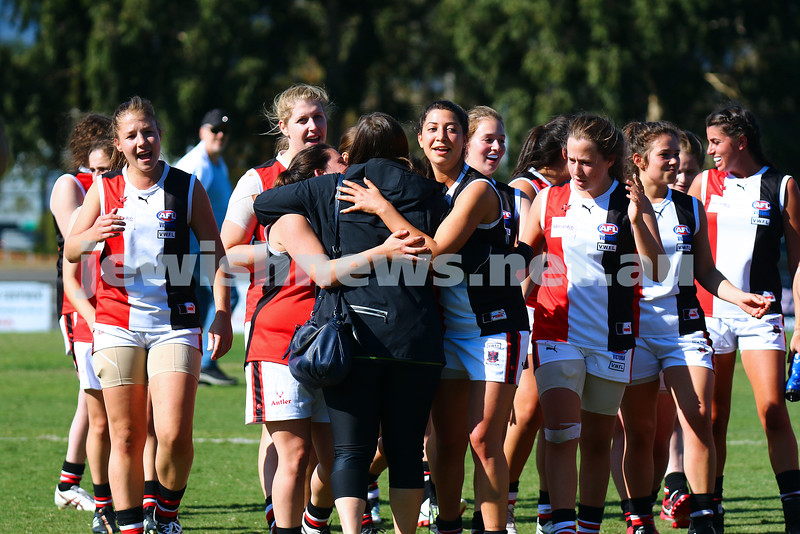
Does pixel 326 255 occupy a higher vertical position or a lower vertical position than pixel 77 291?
higher

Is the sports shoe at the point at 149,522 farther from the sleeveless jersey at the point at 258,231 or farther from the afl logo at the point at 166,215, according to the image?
the afl logo at the point at 166,215

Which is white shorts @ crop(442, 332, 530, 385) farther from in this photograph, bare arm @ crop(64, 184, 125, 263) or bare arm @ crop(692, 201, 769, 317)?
bare arm @ crop(64, 184, 125, 263)

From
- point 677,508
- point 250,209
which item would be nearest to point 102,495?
point 250,209

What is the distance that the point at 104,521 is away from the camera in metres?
5.31

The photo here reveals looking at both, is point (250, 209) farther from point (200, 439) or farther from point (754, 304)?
point (200, 439)

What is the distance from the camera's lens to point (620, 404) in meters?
4.80

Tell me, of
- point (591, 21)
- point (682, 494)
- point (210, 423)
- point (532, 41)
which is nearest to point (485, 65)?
point (532, 41)

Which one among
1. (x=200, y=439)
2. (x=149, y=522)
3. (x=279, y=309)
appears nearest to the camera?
(x=279, y=309)

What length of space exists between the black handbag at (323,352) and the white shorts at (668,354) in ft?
5.56

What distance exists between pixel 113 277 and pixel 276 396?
1.03 meters

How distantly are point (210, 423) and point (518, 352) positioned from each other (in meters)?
5.26

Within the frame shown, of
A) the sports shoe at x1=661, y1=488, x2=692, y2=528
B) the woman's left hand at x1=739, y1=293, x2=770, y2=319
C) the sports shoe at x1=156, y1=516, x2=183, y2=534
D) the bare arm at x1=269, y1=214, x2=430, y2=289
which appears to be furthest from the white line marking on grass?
the woman's left hand at x1=739, y1=293, x2=770, y2=319

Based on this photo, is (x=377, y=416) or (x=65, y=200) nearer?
(x=377, y=416)

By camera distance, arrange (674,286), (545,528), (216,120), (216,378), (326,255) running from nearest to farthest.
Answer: (326,255) < (674,286) < (545,528) < (216,120) < (216,378)
